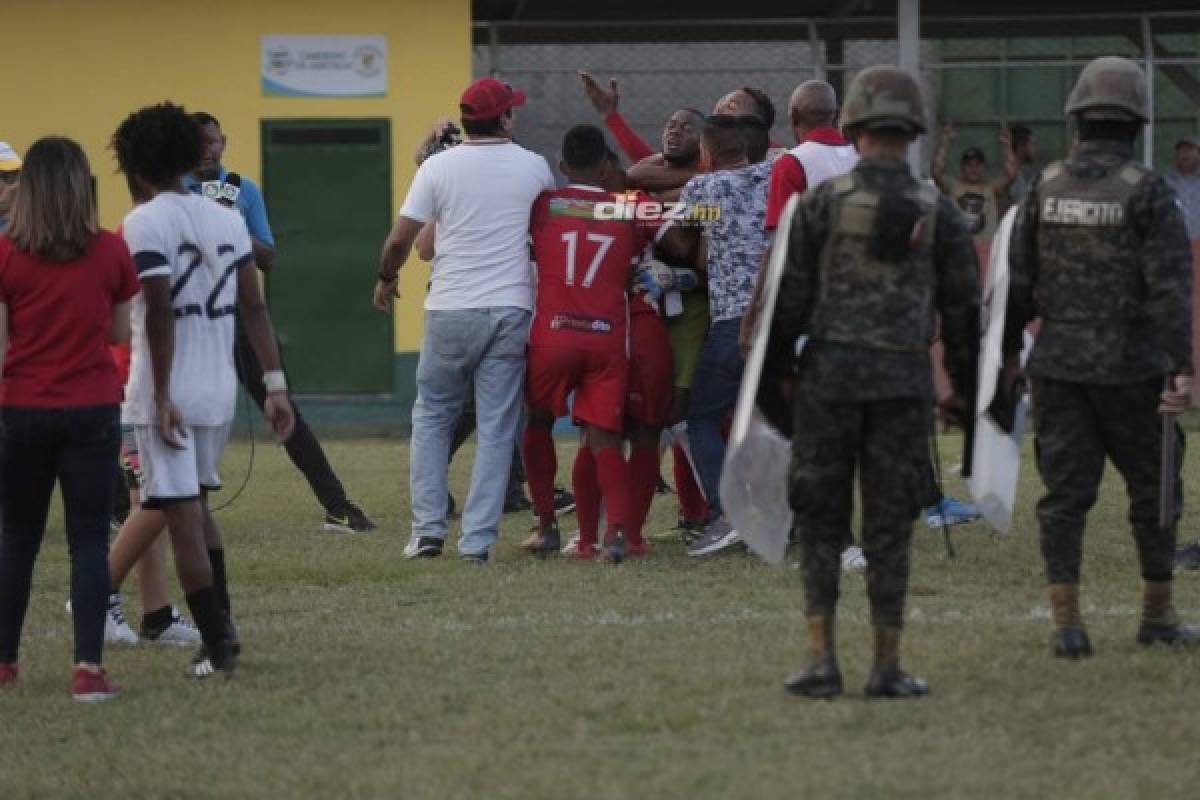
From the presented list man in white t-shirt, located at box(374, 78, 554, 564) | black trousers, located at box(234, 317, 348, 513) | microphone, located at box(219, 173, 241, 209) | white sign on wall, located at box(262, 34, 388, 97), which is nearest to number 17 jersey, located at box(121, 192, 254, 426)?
man in white t-shirt, located at box(374, 78, 554, 564)

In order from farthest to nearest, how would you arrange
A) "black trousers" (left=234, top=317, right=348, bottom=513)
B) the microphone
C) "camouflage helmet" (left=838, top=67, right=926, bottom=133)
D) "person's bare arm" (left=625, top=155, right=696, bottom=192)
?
"black trousers" (left=234, top=317, right=348, bottom=513) → the microphone → "person's bare arm" (left=625, top=155, right=696, bottom=192) → "camouflage helmet" (left=838, top=67, right=926, bottom=133)

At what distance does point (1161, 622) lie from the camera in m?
8.38

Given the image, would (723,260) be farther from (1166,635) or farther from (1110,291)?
(1166,635)

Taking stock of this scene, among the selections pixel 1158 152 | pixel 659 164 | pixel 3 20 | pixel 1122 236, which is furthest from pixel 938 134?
pixel 1122 236

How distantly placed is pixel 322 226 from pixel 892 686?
15468 millimetres

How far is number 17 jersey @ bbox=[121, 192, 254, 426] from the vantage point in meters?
8.04

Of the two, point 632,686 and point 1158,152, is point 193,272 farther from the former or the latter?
point 1158,152

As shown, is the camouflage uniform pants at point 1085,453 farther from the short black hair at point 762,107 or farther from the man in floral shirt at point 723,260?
the short black hair at point 762,107

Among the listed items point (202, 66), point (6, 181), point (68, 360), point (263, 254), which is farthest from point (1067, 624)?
point (202, 66)

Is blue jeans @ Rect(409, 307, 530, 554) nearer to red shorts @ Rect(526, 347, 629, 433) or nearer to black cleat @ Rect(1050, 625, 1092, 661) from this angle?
red shorts @ Rect(526, 347, 629, 433)

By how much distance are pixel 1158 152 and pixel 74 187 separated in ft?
58.5

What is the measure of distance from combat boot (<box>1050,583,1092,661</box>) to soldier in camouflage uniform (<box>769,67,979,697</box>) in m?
0.86

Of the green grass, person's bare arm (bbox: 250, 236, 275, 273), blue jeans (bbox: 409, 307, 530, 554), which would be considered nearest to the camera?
the green grass

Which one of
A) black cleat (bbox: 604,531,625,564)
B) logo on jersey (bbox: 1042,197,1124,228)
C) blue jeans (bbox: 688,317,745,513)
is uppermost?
logo on jersey (bbox: 1042,197,1124,228)
